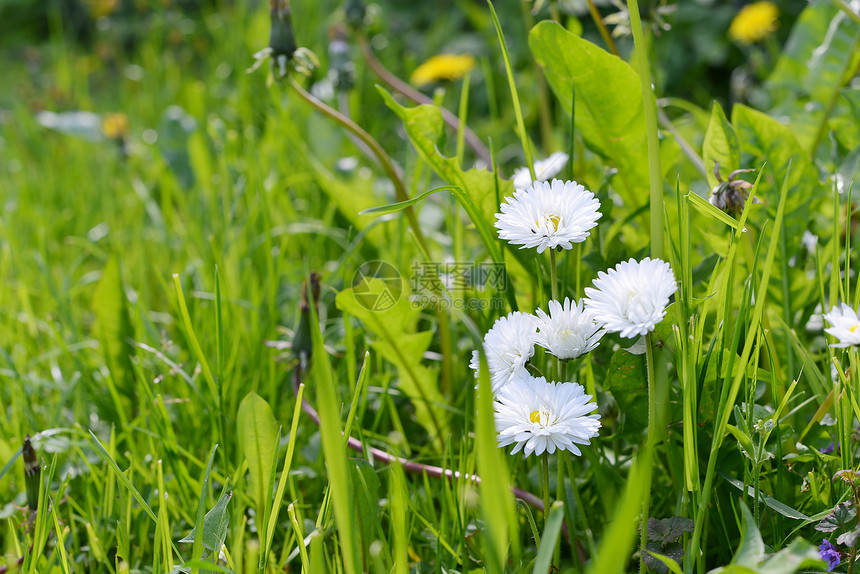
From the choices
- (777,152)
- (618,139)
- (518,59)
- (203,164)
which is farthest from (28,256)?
(518,59)

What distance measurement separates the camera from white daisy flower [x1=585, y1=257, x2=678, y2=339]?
0.54 m

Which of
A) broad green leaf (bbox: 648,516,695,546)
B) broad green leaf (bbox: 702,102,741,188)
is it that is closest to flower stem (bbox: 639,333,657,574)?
broad green leaf (bbox: 648,516,695,546)

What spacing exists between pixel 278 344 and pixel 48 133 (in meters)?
2.15

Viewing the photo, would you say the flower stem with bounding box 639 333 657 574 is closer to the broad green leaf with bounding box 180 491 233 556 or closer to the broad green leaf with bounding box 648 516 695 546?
the broad green leaf with bounding box 648 516 695 546

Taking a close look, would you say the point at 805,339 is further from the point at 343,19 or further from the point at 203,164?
the point at 203,164

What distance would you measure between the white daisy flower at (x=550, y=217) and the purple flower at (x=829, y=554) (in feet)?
1.12

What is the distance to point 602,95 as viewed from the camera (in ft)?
2.86

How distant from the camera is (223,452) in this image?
2.69ft

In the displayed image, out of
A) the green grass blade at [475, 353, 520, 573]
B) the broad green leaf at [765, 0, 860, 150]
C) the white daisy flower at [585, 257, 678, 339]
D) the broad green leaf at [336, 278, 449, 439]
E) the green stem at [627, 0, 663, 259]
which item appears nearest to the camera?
the green grass blade at [475, 353, 520, 573]

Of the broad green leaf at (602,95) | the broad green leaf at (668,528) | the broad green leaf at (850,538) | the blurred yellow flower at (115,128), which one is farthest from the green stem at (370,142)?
the blurred yellow flower at (115,128)

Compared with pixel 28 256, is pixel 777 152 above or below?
above

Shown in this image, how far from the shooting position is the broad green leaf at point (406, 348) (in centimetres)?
83

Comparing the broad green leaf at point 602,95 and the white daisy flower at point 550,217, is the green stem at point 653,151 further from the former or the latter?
the broad green leaf at point 602,95

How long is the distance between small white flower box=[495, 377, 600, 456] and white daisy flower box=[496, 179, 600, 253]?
12 cm
